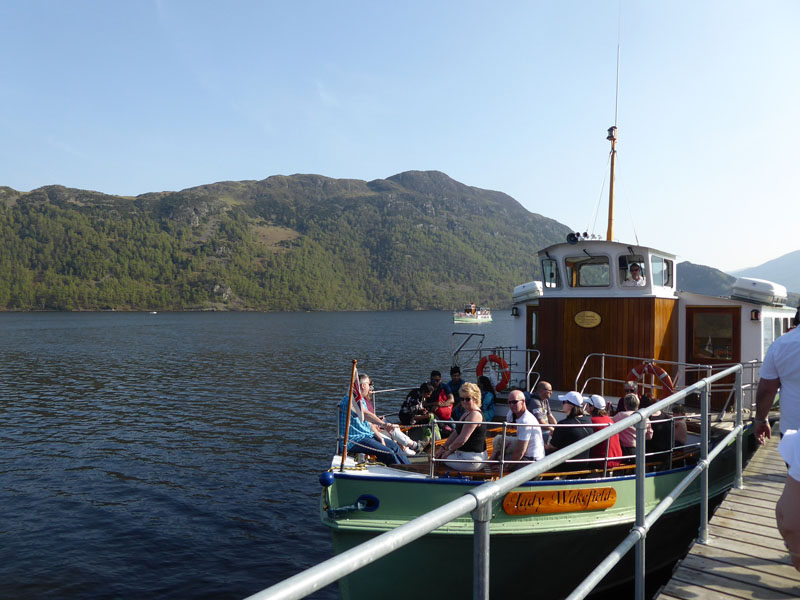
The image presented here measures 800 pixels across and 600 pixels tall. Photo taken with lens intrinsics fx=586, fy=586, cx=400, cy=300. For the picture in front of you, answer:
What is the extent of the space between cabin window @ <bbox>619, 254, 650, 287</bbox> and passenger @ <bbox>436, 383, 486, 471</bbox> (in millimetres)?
6003

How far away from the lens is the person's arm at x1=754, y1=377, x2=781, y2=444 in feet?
15.1

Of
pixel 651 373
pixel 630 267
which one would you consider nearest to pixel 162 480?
pixel 651 373

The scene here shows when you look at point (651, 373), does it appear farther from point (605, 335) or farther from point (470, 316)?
point (470, 316)

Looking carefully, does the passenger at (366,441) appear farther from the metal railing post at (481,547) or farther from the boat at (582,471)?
the metal railing post at (481,547)

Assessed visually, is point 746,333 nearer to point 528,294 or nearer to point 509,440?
point 528,294

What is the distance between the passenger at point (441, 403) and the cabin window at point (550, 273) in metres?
3.43

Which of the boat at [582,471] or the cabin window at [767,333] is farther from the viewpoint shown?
the cabin window at [767,333]

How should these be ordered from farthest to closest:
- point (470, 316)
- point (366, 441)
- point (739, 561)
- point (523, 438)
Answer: point (470, 316)
point (366, 441)
point (523, 438)
point (739, 561)

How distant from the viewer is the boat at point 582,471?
7.54m

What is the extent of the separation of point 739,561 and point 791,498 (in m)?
2.46

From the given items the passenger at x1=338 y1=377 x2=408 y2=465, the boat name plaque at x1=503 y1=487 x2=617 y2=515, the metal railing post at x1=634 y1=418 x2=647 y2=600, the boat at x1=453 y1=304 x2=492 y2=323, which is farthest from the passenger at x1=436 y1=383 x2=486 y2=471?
the boat at x1=453 y1=304 x2=492 y2=323

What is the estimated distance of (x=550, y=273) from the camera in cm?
1363

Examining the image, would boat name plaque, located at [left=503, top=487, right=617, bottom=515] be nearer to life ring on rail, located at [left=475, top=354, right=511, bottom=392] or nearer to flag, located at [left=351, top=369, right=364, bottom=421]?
flag, located at [left=351, top=369, right=364, bottom=421]

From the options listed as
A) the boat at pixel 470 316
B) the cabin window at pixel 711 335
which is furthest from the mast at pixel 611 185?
Answer: the boat at pixel 470 316
